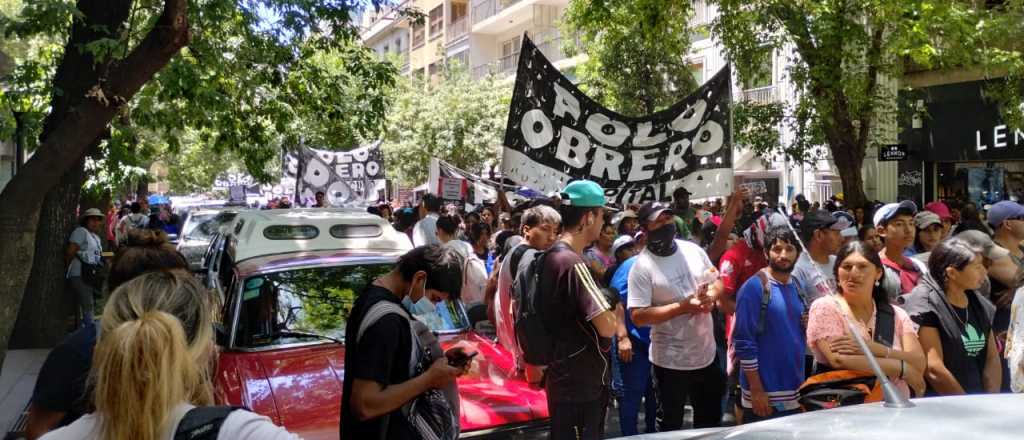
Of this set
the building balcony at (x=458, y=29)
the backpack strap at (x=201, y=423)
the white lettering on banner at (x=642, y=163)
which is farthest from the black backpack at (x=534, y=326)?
the building balcony at (x=458, y=29)

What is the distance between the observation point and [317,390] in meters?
4.69

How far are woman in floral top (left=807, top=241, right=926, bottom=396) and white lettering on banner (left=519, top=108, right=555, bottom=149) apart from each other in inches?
201

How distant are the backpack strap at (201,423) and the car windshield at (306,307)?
3.56 meters

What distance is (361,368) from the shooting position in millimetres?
3143

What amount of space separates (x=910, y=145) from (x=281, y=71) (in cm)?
1563

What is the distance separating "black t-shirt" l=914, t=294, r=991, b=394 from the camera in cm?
438

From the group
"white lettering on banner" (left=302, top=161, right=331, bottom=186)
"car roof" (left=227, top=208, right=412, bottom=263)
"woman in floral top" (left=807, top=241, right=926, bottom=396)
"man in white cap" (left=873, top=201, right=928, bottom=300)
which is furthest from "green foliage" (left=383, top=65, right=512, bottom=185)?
"woman in floral top" (left=807, top=241, right=926, bottom=396)

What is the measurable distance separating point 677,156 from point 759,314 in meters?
4.78

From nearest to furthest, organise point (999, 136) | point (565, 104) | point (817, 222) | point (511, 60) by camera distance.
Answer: point (817, 222) → point (565, 104) → point (999, 136) → point (511, 60)

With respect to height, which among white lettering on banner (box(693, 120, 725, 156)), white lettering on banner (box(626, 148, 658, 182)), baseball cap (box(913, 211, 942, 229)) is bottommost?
baseball cap (box(913, 211, 942, 229))

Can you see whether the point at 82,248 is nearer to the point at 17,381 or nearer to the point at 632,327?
the point at 17,381

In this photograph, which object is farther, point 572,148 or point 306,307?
point 572,148

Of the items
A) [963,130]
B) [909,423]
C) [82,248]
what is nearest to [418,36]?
[963,130]

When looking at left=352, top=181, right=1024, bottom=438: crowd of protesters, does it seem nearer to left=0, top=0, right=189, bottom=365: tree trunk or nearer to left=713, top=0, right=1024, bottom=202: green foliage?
left=0, top=0, right=189, bottom=365: tree trunk
